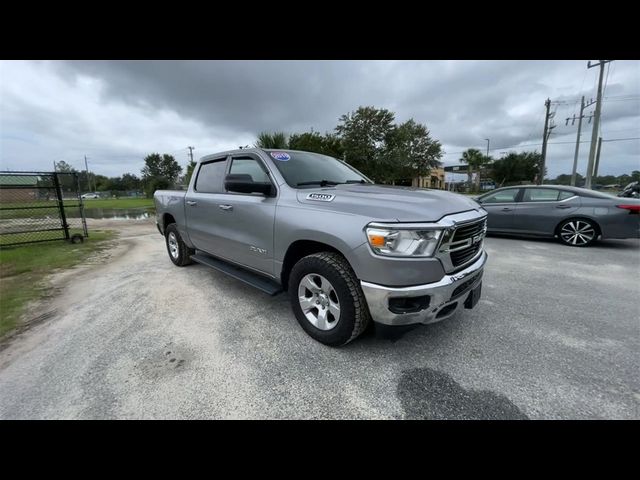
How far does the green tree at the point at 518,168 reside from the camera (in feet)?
154

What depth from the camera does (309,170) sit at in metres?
3.31

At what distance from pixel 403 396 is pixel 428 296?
732 mm

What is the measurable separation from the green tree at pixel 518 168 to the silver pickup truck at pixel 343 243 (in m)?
55.7

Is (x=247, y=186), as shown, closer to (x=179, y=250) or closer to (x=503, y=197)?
(x=179, y=250)

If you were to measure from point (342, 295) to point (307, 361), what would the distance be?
0.66 metres

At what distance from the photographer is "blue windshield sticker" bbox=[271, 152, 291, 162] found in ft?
10.7

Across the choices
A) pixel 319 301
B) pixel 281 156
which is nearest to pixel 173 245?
pixel 281 156

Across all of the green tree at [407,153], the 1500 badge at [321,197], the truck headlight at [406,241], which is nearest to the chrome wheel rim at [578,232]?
the truck headlight at [406,241]

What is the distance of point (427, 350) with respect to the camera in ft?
8.21

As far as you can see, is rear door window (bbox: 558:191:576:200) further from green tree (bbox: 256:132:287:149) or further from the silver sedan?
green tree (bbox: 256:132:287:149)

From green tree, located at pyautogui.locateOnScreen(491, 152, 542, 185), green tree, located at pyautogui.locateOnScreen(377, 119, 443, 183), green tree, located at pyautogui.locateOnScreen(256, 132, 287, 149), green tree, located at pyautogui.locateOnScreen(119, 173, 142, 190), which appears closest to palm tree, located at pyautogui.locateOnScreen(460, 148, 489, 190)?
green tree, located at pyautogui.locateOnScreen(491, 152, 542, 185)

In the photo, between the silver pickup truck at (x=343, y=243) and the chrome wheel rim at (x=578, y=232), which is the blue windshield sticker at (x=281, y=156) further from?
the chrome wheel rim at (x=578, y=232)
